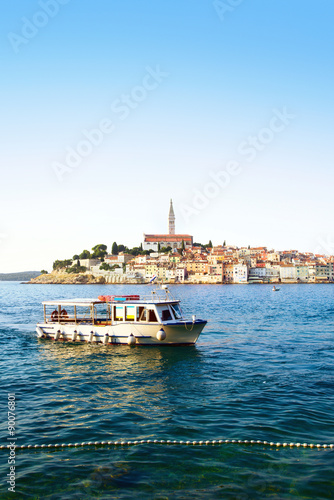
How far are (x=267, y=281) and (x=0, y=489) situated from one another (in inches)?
6175

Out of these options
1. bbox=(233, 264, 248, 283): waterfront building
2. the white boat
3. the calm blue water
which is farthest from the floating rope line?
bbox=(233, 264, 248, 283): waterfront building

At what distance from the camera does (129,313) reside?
22.8 m

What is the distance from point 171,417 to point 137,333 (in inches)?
426

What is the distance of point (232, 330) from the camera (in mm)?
29875

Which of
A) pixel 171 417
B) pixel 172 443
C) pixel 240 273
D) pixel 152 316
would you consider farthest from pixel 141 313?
pixel 240 273

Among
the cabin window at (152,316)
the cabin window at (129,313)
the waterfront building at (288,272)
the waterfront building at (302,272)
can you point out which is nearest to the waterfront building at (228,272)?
the waterfront building at (288,272)

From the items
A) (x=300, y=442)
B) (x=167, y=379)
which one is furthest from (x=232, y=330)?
(x=300, y=442)

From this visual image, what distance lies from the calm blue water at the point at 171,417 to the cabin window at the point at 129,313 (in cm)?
175

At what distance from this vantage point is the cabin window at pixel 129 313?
2270 centimetres

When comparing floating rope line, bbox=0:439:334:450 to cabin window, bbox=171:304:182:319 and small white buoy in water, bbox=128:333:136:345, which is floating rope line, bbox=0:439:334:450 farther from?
cabin window, bbox=171:304:182:319

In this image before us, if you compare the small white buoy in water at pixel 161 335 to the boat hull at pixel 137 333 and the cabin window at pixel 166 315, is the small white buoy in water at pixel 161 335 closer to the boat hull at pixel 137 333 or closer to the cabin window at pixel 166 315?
the boat hull at pixel 137 333

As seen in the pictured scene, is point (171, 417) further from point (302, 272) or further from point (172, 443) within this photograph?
point (302, 272)

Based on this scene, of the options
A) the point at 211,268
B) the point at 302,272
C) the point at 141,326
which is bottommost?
the point at 141,326

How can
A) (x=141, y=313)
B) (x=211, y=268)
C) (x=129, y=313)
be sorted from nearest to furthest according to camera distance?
(x=141, y=313) → (x=129, y=313) → (x=211, y=268)
